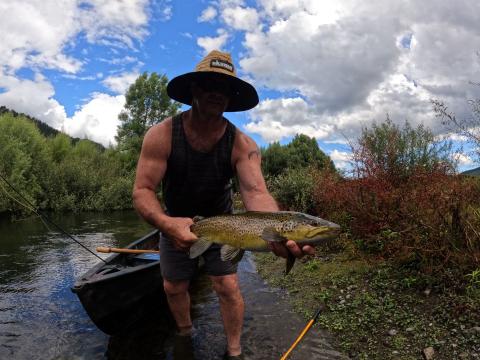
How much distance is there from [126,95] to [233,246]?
162ft

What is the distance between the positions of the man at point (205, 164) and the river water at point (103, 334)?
1.13 meters

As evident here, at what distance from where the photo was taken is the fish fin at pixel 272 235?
3.00 meters

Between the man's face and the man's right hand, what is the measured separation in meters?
1.12

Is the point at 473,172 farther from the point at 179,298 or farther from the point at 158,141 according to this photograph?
the point at 158,141

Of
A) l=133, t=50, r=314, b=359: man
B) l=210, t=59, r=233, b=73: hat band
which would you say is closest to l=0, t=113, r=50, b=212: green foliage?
l=133, t=50, r=314, b=359: man

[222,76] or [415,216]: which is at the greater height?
[222,76]

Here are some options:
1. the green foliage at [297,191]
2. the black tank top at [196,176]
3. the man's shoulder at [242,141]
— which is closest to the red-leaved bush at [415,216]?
the green foliage at [297,191]

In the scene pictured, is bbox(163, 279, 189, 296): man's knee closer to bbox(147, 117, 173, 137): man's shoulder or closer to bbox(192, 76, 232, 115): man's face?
bbox(147, 117, 173, 137): man's shoulder

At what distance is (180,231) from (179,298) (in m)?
1.85

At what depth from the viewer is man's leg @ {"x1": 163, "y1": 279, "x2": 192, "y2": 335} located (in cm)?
500

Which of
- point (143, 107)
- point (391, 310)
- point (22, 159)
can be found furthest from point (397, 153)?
point (143, 107)

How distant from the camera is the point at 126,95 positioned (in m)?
49.5

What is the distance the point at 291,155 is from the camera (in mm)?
42188

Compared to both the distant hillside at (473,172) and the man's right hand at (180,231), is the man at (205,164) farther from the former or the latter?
the distant hillside at (473,172)
